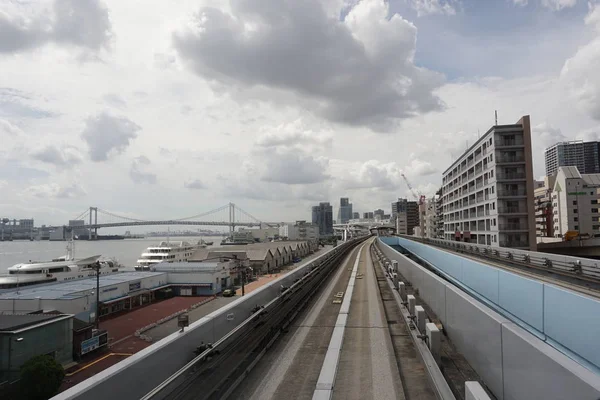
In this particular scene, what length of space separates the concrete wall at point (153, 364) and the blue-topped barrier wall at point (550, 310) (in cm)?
587

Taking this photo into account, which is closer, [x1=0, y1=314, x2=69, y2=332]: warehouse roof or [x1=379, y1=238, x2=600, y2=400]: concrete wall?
[x1=379, y1=238, x2=600, y2=400]: concrete wall

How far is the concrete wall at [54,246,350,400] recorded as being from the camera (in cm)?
356

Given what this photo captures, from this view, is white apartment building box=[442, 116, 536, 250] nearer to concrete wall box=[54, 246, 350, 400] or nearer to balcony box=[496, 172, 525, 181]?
balcony box=[496, 172, 525, 181]

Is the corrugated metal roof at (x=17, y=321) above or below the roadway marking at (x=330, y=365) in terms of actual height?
below

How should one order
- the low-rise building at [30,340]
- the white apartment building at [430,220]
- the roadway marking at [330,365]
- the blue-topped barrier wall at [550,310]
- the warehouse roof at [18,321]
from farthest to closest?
the white apartment building at [430,220], the warehouse roof at [18,321], the low-rise building at [30,340], the blue-topped barrier wall at [550,310], the roadway marking at [330,365]

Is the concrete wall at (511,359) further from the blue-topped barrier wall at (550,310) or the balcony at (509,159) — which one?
the balcony at (509,159)

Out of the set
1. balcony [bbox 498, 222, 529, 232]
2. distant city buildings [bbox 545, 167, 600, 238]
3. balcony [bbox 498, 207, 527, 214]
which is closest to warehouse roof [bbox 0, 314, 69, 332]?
balcony [bbox 498, 222, 529, 232]

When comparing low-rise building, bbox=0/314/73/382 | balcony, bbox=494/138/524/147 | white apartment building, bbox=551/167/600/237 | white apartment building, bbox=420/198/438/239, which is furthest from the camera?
white apartment building, bbox=420/198/438/239

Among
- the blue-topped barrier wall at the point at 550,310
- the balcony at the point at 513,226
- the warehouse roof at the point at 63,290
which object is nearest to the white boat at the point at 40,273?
the warehouse roof at the point at 63,290

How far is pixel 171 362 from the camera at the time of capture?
486 centimetres

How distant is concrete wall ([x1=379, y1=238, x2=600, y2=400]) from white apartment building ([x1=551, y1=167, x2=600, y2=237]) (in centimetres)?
7732

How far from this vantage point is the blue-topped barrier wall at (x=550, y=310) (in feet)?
17.6

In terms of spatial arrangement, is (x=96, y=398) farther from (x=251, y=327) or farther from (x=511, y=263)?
(x=511, y=263)

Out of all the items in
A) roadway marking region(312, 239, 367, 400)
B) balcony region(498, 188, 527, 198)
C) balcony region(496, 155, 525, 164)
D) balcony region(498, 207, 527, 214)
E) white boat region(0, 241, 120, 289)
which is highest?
balcony region(496, 155, 525, 164)
